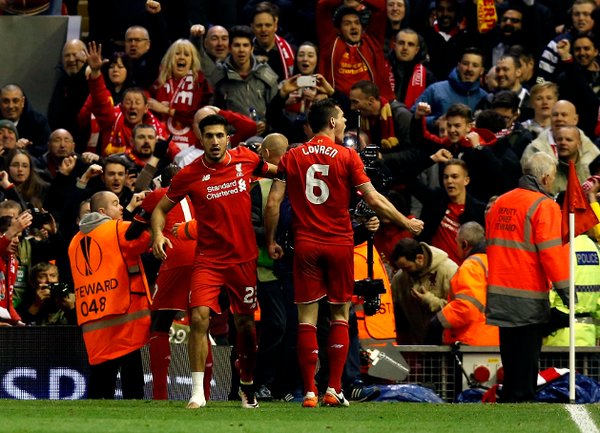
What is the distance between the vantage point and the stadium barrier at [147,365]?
14977 mm

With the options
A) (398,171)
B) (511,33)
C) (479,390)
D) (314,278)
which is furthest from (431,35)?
(314,278)

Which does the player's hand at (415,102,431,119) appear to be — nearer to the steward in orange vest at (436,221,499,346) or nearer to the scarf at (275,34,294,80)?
the scarf at (275,34,294,80)

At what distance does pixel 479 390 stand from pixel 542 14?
8.06 m

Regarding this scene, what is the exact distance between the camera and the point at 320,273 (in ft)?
42.7

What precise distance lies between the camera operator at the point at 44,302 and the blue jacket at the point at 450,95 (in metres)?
5.36

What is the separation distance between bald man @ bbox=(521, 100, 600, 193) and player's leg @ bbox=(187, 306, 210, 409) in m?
6.21

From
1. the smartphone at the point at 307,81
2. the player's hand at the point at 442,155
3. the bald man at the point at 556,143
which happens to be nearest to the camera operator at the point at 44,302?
the smartphone at the point at 307,81

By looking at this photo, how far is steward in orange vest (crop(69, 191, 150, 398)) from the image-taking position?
14.7 meters

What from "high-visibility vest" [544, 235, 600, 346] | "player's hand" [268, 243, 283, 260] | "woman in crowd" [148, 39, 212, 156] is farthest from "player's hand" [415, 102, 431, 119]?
"player's hand" [268, 243, 283, 260]

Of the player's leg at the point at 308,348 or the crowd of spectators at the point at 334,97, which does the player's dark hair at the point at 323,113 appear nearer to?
the player's leg at the point at 308,348

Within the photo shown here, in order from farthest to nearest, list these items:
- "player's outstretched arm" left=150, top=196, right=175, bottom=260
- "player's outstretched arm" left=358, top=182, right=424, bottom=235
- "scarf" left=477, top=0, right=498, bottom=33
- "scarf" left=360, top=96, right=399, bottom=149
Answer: "scarf" left=477, top=0, right=498, bottom=33, "scarf" left=360, top=96, right=399, bottom=149, "player's outstretched arm" left=150, top=196, right=175, bottom=260, "player's outstretched arm" left=358, top=182, right=424, bottom=235

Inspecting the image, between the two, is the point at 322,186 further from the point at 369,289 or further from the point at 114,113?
the point at 114,113

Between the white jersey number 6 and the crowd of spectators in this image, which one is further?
the crowd of spectators

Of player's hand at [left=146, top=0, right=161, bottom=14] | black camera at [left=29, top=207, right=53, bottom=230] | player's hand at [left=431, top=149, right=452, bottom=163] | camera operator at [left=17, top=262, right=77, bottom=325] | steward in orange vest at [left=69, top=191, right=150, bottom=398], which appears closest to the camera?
steward in orange vest at [left=69, top=191, right=150, bottom=398]
